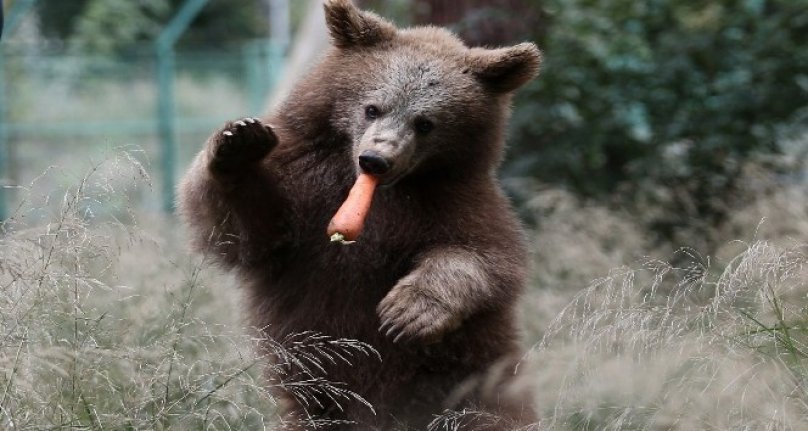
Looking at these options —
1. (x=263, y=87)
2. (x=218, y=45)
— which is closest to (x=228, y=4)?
(x=218, y=45)

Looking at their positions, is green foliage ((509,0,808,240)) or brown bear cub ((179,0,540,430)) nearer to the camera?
brown bear cub ((179,0,540,430))

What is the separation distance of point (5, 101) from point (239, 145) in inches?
419

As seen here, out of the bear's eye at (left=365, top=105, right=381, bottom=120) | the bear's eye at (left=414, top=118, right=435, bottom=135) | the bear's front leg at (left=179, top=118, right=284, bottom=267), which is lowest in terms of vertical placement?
the bear's front leg at (left=179, top=118, right=284, bottom=267)

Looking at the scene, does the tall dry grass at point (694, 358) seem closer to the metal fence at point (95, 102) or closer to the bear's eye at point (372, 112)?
the bear's eye at point (372, 112)

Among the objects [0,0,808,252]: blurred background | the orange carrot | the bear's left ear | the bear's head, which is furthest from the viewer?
[0,0,808,252]: blurred background

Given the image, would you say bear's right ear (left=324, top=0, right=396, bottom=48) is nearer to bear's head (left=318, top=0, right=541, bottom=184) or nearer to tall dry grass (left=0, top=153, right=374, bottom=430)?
bear's head (left=318, top=0, right=541, bottom=184)

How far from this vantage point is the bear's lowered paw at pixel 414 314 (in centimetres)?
430

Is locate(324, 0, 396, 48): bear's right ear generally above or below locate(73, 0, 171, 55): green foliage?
above

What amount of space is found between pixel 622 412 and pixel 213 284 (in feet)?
7.62

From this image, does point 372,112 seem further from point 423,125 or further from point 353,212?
point 353,212

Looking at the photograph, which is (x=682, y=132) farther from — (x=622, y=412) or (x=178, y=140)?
(x=178, y=140)

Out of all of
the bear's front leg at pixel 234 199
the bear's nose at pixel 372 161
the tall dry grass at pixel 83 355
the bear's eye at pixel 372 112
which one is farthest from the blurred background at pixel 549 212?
the bear's eye at pixel 372 112

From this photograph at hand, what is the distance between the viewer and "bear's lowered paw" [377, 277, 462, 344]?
430 centimetres

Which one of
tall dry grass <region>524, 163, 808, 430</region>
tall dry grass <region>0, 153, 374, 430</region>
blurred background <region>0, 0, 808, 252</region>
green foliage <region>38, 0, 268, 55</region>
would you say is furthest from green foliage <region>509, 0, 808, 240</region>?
green foliage <region>38, 0, 268, 55</region>
